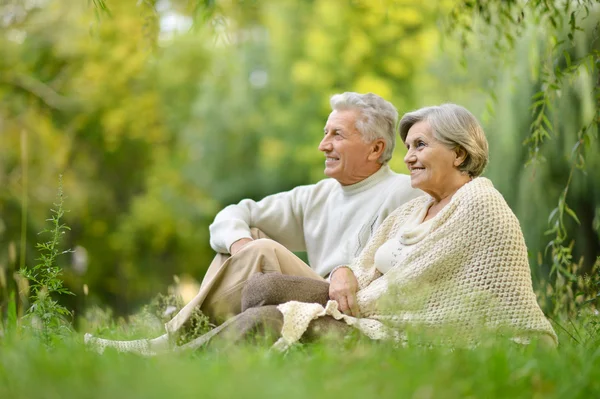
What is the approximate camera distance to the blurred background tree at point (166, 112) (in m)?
17.8

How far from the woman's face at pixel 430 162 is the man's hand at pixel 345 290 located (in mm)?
538

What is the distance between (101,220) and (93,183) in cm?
188

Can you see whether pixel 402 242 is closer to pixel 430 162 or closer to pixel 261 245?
pixel 430 162

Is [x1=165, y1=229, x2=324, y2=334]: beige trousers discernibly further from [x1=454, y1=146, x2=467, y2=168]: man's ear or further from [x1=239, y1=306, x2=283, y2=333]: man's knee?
[x1=454, y1=146, x2=467, y2=168]: man's ear

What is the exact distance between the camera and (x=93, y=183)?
1995 cm

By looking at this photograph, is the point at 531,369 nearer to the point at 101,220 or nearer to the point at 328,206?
the point at 328,206

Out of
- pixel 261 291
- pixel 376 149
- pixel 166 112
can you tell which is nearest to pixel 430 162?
pixel 376 149

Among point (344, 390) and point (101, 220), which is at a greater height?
point (344, 390)

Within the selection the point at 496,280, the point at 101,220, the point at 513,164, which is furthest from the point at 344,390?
the point at 101,220

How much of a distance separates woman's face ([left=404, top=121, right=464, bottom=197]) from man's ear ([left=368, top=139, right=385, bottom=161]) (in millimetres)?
713

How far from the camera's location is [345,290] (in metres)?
4.11

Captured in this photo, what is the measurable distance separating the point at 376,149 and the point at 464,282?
1.30 metres

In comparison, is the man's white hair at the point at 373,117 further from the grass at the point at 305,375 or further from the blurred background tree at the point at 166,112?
the blurred background tree at the point at 166,112

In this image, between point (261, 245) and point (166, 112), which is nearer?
point (261, 245)
